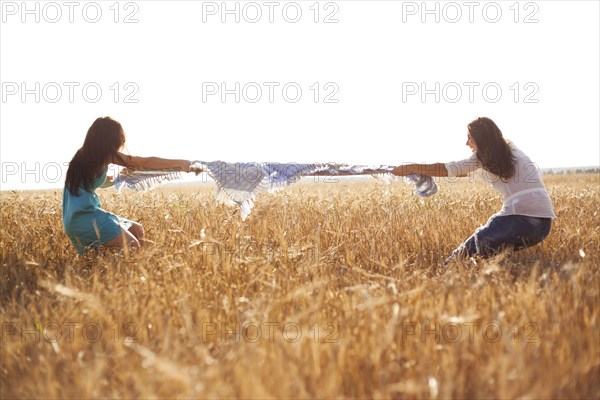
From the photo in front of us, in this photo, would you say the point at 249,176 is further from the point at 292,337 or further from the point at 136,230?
the point at 292,337

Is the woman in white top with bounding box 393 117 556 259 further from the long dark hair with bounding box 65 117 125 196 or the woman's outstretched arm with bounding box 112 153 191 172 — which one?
the long dark hair with bounding box 65 117 125 196

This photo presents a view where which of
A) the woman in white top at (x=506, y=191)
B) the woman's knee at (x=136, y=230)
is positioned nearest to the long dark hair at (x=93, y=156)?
the woman's knee at (x=136, y=230)

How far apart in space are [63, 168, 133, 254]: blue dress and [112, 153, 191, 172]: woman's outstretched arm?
26 centimetres

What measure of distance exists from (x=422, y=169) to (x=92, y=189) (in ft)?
8.94

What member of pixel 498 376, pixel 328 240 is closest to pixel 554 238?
pixel 328 240

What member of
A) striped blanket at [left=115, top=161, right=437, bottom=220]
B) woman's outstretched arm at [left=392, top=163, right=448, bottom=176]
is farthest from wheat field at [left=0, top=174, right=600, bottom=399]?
woman's outstretched arm at [left=392, top=163, right=448, bottom=176]

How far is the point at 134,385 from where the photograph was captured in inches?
79.1

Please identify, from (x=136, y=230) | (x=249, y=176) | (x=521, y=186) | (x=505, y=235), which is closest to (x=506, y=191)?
(x=521, y=186)

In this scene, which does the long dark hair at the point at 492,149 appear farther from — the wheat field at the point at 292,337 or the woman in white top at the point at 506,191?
the wheat field at the point at 292,337

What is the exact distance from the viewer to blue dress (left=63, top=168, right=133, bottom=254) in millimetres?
4227

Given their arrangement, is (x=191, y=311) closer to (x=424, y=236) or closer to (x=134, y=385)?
(x=134, y=385)

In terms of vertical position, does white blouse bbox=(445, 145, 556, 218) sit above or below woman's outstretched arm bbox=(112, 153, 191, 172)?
below

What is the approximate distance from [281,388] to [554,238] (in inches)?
158

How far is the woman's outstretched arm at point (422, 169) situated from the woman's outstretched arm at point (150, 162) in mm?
1777
